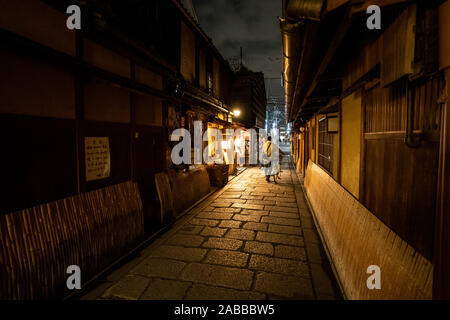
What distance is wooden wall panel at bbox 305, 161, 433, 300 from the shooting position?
2.46 metres

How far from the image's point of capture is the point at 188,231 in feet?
22.8

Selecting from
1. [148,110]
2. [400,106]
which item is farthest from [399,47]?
[148,110]

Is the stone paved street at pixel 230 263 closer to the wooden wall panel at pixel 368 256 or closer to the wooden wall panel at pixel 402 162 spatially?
the wooden wall panel at pixel 368 256

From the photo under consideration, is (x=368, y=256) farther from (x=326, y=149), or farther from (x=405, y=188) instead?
(x=326, y=149)

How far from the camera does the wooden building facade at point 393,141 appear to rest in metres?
2.24

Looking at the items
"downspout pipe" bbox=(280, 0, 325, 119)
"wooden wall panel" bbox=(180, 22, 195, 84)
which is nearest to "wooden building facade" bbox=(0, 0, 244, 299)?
"wooden wall panel" bbox=(180, 22, 195, 84)

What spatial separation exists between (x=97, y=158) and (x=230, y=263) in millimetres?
3985

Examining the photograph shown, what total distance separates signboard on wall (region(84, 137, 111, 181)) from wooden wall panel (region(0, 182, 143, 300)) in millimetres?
416

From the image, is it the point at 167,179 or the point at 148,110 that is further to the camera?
the point at 167,179

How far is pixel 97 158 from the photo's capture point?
5.23 m

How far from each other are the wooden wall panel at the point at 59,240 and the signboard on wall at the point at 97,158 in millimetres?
416

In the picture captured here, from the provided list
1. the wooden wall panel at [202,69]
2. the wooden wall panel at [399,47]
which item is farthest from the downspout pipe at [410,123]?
the wooden wall panel at [202,69]

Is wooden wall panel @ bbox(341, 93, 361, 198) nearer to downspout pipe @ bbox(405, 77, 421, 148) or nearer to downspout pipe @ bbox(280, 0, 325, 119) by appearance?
downspout pipe @ bbox(280, 0, 325, 119)
